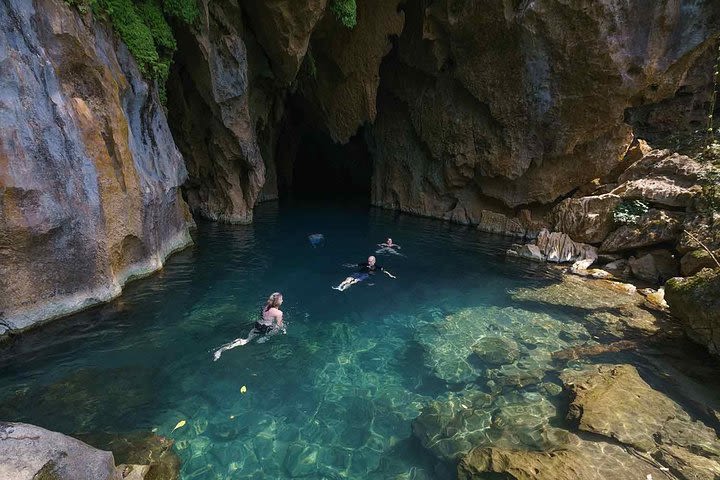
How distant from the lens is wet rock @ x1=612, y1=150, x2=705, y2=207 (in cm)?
1361

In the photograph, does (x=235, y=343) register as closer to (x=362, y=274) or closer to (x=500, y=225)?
(x=362, y=274)

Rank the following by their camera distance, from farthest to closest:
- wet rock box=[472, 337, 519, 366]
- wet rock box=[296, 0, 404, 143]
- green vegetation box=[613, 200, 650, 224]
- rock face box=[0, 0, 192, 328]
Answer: wet rock box=[296, 0, 404, 143] < green vegetation box=[613, 200, 650, 224] < wet rock box=[472, 337, 519, 366] < rock face box=[0, 0, 192, 328]

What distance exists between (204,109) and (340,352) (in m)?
14.3

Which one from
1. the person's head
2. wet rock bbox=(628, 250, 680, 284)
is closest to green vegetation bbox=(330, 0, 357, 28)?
the person's head

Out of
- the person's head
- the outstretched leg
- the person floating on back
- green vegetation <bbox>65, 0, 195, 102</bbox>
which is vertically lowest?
the person floating on back

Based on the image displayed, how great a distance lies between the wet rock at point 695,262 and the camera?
11203mm

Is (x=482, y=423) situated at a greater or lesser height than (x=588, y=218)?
lesser

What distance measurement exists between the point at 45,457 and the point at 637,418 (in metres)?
7.15

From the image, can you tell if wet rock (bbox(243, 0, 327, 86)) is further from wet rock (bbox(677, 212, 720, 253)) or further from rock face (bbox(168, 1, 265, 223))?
wet rock (bbox(677, 212, 720, 253))

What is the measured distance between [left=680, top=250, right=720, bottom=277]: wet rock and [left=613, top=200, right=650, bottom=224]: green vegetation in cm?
284

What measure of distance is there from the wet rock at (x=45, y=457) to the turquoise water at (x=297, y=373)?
1.28m

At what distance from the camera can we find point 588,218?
16.3 metres

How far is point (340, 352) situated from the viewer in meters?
7.55

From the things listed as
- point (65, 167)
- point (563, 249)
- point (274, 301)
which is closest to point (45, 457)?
point (274, 301)
